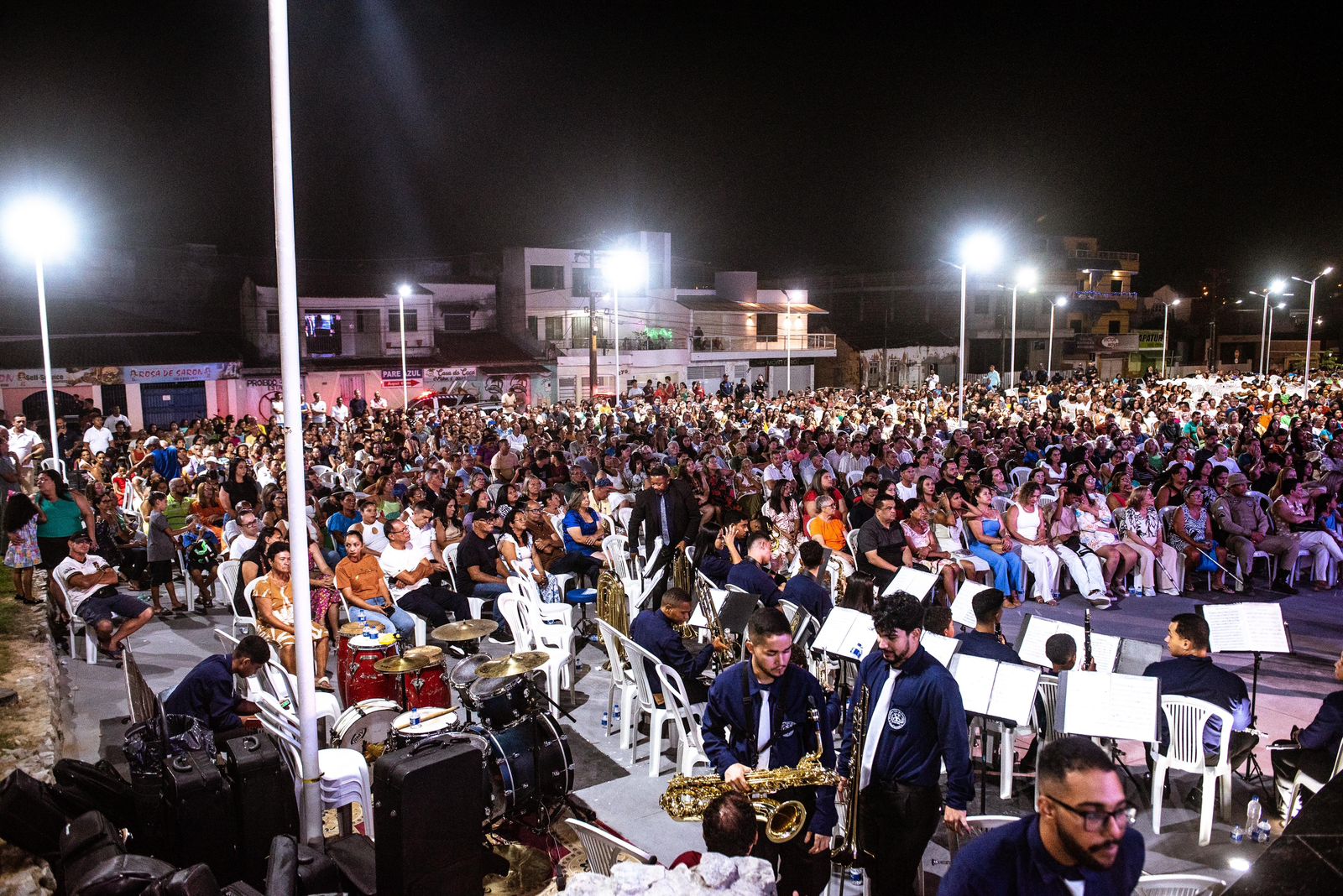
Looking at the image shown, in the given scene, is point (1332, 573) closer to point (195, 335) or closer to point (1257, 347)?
point (195, 335)

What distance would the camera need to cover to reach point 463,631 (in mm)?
6449

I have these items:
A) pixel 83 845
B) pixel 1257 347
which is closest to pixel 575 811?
pixel 83 845

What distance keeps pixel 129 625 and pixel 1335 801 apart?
343 inches

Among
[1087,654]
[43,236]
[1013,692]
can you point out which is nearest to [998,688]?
[1013,692]

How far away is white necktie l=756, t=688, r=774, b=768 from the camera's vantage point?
3975mm

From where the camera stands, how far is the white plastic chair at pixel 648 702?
593cm

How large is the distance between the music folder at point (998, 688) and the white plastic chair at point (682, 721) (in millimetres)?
1607

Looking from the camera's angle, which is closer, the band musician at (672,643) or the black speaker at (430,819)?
the black speaker at (430,819)

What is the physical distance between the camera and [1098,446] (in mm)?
14844

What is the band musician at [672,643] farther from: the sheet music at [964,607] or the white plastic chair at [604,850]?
the sheet music at [964,607]

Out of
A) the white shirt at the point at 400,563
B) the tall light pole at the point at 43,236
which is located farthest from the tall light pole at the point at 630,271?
the white shirt at the point at 400,563

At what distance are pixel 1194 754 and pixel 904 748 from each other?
93.2 inches

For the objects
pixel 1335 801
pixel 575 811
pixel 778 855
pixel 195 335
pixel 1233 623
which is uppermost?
pixel 195 335

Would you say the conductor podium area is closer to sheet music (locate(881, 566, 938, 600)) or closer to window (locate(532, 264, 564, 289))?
sheet music (locate(881, 566, 938, 600))
